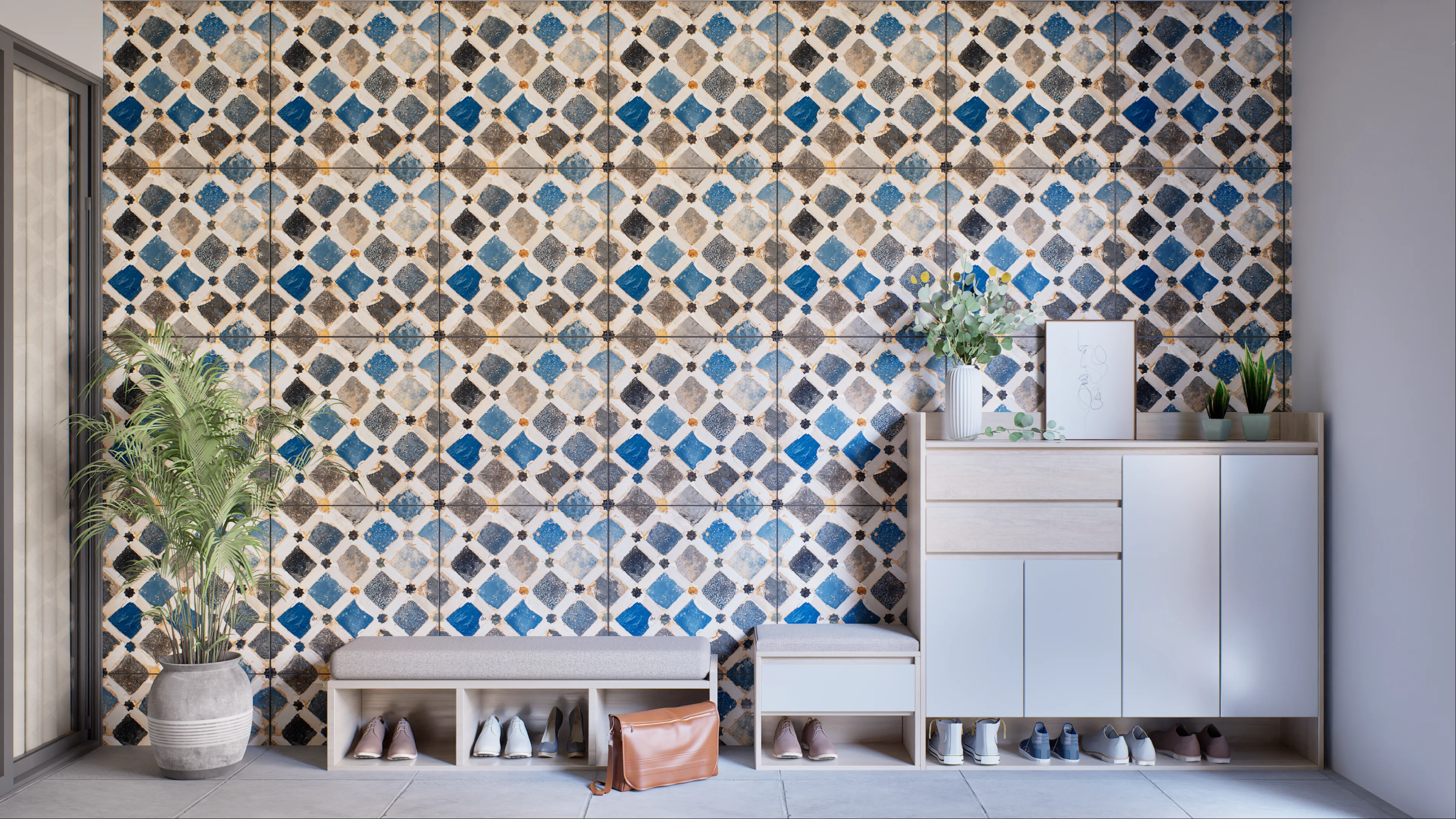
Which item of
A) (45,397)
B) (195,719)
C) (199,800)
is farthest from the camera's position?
(45,397)

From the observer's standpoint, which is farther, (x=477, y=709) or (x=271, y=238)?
(x=271, y=238)

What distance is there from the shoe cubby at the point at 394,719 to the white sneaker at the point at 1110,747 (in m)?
2.68

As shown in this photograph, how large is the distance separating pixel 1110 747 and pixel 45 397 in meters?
4.68

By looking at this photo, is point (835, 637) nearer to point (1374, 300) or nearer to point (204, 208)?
point (1374, 300)

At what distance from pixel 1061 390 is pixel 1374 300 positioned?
46.7 inches

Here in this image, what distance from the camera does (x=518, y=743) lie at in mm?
3596

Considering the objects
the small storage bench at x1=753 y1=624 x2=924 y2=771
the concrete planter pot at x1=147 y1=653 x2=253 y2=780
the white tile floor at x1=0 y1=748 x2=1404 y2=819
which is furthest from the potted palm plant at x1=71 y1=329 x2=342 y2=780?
the small storage bench at x1=753 y1=624 x2=924 y2=771

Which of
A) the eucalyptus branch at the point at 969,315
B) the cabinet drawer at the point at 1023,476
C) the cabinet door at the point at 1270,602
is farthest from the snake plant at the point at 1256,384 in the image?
the eucalyptus branch at the point at 969,315

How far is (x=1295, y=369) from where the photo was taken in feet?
12.8

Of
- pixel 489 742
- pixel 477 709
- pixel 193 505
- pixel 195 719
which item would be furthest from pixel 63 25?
pixel 489 742

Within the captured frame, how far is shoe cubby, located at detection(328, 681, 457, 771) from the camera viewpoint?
3545 mm

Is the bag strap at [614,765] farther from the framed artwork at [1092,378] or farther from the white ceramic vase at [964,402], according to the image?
the framed artwork at [1092,378]

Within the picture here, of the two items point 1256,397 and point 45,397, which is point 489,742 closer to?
point 45,397

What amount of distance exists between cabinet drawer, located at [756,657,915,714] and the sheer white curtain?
2977 millimetres
